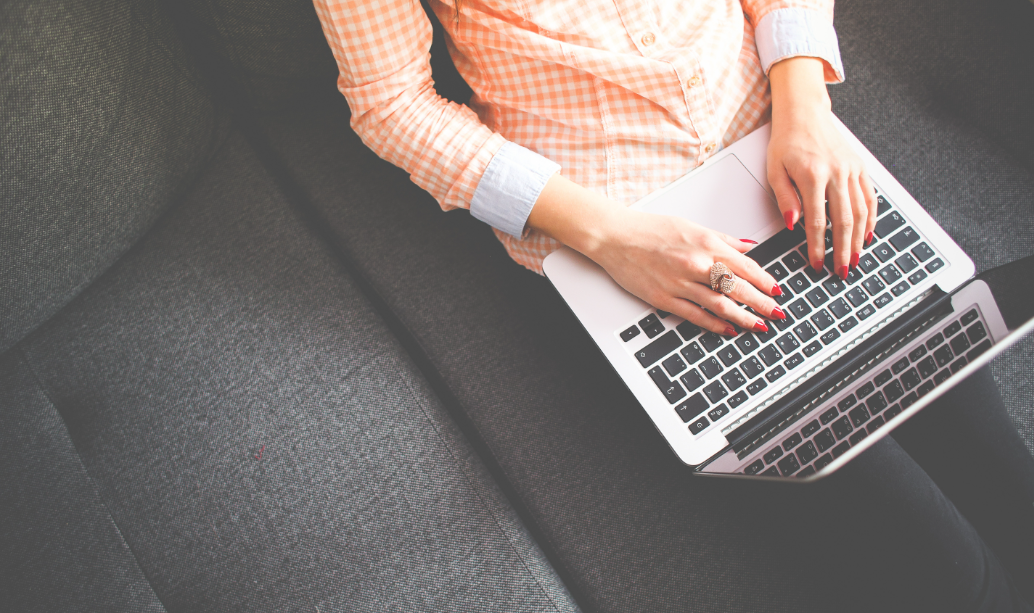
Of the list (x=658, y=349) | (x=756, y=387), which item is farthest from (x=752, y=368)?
(x=658, y=349)

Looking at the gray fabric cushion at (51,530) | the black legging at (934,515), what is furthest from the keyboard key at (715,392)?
the gray fabric cushion at (51,530)

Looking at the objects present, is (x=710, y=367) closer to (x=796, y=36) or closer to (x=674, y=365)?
(x=674, y=365)

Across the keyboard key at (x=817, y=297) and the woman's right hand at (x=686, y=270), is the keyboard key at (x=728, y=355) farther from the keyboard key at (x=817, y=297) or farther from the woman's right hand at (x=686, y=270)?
the keyboard key at (x=817, y=297)

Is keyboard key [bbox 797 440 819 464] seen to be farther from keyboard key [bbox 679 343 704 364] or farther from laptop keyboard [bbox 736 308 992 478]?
keyboard key [bbox 679 343 704 364]

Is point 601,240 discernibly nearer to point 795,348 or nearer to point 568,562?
point 795,348

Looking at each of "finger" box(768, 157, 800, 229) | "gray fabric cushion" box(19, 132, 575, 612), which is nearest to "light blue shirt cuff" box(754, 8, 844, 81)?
"finger" box(768, 157, 800, 229)

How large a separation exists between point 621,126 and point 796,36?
31 cm

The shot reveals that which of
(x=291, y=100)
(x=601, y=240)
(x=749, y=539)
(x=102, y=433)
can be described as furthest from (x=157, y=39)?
(x=749, y=539)

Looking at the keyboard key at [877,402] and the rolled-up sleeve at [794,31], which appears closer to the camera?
the keyboard key at [877,402]

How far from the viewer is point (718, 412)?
0.74 m

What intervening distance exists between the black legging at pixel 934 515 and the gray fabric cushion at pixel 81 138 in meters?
1.18

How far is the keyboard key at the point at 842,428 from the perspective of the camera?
739 mm

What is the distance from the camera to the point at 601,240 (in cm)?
79

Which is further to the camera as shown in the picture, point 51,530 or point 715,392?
point 51,530
